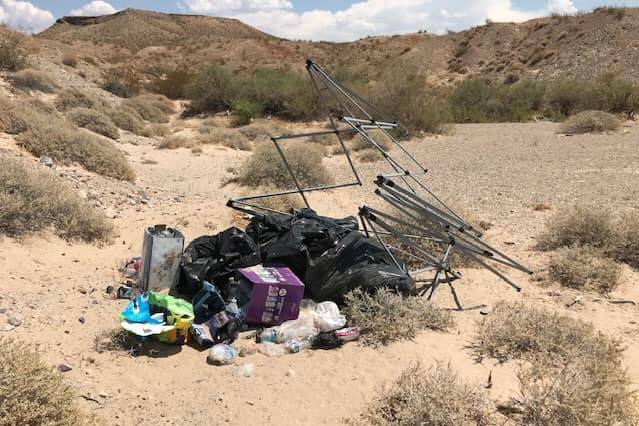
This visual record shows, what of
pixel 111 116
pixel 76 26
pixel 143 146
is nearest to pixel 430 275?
pixel 143 146

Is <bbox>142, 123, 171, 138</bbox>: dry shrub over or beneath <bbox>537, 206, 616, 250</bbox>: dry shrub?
beneath

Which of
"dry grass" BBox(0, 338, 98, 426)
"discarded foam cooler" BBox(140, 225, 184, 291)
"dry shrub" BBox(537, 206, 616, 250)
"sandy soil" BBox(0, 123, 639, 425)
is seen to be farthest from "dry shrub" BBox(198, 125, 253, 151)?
"dry grass" BBox(0, 338, 98, 426)

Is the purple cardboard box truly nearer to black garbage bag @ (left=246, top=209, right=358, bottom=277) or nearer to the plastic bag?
the plastic bag

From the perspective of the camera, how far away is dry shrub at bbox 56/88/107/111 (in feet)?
53.0

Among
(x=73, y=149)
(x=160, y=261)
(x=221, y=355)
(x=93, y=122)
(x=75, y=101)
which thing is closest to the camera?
(x=221, y=355)

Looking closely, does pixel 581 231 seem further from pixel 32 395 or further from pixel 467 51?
pixel 467 51

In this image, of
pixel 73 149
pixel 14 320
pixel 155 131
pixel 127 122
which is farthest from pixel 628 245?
pixel 127 122

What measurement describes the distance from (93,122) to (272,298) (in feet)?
37.8

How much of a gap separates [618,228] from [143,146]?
11609 mm

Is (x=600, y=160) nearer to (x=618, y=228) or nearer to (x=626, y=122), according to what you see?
(x=618, y=228)

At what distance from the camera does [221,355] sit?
12.3 feet

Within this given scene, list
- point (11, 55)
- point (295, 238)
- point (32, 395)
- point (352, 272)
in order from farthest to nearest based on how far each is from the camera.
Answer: point (11, 55) < point (295, 238) < point (352, 272) < point (32, 395)

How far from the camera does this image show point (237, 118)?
1939 centimetres

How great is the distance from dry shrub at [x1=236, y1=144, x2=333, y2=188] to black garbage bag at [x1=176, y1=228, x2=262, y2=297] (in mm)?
4484
